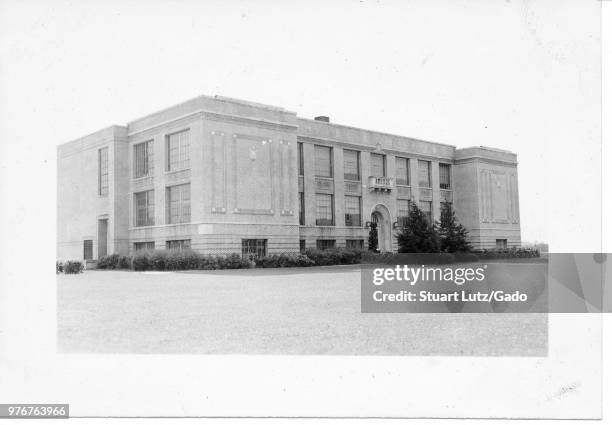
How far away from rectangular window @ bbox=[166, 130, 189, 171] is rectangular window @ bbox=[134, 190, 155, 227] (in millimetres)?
2329

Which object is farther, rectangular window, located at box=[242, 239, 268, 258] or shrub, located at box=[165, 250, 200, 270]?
rectangular window, located at box=[242, 239, 268, 258]

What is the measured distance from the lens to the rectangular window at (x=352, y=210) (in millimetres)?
26594

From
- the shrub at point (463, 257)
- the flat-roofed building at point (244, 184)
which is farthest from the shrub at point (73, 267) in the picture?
the shrub at point (463, 257)

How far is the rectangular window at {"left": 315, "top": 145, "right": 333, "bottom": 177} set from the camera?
2788cm

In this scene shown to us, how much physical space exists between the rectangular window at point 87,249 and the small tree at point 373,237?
531 inches

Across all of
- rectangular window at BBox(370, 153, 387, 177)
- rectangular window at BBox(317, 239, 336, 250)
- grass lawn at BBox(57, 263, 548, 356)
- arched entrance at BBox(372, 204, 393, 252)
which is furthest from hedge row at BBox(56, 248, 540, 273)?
grass lawn at BBox(57, 263, 548, 356)

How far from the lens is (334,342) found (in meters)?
7.75

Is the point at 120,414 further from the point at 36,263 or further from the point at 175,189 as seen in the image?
the point at 175,189

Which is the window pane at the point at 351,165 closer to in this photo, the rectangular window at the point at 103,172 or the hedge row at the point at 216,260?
the hedge row at the point at 216,260

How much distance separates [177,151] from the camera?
87.2 feet

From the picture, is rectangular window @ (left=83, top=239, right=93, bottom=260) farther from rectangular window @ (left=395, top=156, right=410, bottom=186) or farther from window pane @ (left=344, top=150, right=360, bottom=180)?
rectangular window @ (left=395, top=156, right=410, bottom=186)

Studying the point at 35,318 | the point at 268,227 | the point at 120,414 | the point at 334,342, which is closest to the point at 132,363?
the point at 120,414

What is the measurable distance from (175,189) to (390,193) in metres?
10.0

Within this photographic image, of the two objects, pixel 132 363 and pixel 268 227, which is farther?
pixel 268 227
